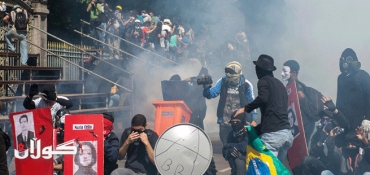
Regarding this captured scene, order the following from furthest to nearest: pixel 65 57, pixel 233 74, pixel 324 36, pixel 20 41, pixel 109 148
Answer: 1. pixel 65 57
2. pixel 20 41
3. pixel 324 36
4. pixel 233 74
5. pixel 109 148

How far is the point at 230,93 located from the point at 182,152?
222 cm

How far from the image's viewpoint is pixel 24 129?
697cm

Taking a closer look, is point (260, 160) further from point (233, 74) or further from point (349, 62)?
point (233, 74)

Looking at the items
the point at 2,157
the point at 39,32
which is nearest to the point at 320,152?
the point at 2,157

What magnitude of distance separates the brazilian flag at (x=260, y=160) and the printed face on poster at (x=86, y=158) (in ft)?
4.70

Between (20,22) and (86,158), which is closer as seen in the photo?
(86,158)

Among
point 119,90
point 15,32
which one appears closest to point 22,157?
point 15,32

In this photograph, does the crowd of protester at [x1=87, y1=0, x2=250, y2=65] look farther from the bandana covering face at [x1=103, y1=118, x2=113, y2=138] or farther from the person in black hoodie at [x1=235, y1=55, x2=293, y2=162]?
the person in black hoodie at [x1=235, y1=55, x2=293, y2=162]

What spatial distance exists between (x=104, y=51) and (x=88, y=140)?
36.9 feet

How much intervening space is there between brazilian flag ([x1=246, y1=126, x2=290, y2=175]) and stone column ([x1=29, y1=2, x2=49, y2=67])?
9.78 metres

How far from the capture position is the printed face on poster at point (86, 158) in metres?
6.62

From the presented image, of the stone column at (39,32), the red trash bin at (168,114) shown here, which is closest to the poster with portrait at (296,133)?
the red trash bin at (168,114)

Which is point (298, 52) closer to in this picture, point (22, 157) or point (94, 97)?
point (94, 97)

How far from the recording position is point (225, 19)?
1808cm
